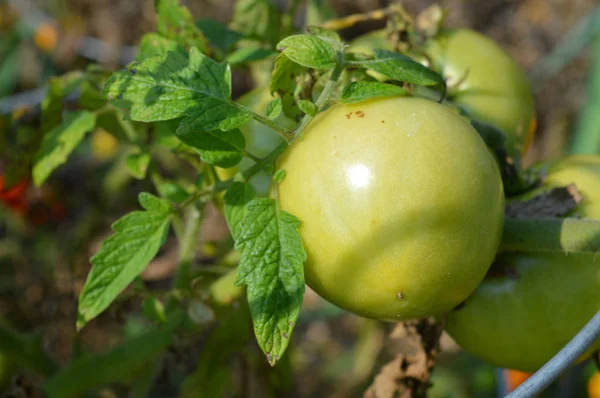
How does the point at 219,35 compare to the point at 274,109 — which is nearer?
the point at 274,109

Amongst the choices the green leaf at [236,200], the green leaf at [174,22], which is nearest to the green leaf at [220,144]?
the green leaf at [236,200]

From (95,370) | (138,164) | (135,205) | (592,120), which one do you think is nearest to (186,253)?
(138,164)

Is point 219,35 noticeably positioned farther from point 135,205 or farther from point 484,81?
point 135,205

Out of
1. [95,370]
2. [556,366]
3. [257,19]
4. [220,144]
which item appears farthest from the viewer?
[257,19]

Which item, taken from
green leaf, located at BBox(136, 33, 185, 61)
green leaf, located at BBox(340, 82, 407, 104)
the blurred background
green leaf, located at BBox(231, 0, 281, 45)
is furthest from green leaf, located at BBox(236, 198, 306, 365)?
green leaf, located at BBox(231, 0, 281, 45)

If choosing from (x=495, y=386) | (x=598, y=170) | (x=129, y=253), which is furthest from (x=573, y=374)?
(x=129, y=253)

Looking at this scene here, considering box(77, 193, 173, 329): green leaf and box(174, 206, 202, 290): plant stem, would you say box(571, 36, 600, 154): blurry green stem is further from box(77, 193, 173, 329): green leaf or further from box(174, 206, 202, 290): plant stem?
box(77, 193, 173, 329): green leaf

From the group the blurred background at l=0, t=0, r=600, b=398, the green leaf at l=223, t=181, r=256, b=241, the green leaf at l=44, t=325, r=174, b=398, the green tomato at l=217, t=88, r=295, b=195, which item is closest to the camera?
the green leaf at l=223, t=181, r=256, b=241
